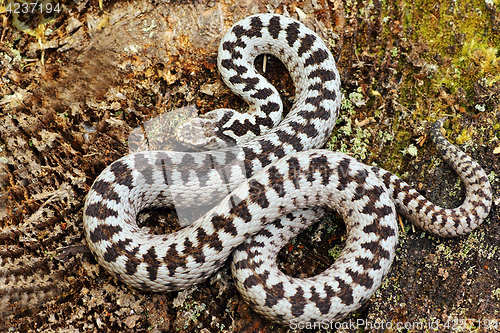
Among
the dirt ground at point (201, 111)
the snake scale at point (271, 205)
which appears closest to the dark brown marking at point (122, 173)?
the snake scale at point (271, 205)

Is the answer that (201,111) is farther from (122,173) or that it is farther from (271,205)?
(271,205)

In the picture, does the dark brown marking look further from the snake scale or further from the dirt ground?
the dirt ground

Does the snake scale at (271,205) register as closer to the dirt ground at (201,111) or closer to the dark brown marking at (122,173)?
the dark brown marking at (122,173)

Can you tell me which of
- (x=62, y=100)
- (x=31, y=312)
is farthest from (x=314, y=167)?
(x=31, y=312)

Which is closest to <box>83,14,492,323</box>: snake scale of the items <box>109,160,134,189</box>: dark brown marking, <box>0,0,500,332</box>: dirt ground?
<box>109,160,134,189</box>: dark brown marking

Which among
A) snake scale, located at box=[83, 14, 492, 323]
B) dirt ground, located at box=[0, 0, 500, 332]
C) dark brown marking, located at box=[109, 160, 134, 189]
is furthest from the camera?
dark brown marking, located at box=[109, 160, 134, 189]

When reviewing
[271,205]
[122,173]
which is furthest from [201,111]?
[271,205]

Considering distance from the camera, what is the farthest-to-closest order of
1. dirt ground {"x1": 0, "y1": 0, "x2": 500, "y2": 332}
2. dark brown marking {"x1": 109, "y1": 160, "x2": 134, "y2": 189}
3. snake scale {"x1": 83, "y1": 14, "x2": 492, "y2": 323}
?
dark brown marking {"x1": 109, "y1": 160, "x2": 134, "y2": 189}, snake scale {"x1": 83, "y1": 14, "x2": 492, "y2": 323}, dirt ground {"x1": 0, "y1": 0, "x2": 500, "y2": 332}
